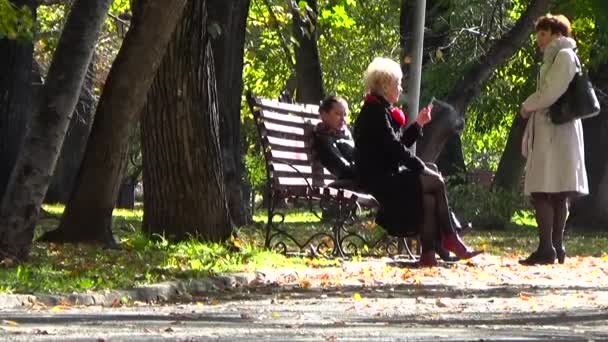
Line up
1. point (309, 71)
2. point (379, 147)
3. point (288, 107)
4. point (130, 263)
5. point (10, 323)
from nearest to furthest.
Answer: point (10, 323) → point (130, 263) → point (379, 147) → point (288, 107) → point (309, 71)

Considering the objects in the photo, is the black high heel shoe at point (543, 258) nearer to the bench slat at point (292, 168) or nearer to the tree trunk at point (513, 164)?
the bench slat at point (292, 168)

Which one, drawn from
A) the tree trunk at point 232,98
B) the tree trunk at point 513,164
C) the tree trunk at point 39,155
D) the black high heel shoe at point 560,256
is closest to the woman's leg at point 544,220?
the black high heel shoe at point 560,256

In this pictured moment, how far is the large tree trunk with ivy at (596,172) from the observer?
26766 millimetres

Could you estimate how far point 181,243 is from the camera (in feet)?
51.1

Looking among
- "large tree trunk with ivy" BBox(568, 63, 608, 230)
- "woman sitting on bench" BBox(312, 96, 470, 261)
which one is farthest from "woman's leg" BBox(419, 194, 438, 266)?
"large tree trunk with ivy" BBox(568, 63, 608, 230)

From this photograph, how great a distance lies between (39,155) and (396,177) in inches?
127

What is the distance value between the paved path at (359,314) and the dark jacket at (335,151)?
1.91 metres

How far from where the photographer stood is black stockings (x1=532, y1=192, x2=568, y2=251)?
51.6 ft

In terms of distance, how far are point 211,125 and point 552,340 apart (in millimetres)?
8485

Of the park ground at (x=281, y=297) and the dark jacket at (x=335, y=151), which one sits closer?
the park ground at (x=281, y=297)

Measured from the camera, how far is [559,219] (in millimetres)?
15875

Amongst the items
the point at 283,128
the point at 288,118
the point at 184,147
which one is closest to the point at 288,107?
the point at 288,118

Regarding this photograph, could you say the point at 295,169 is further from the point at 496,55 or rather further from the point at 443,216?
the point at 496,55

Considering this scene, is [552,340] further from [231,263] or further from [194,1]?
[194,1]
